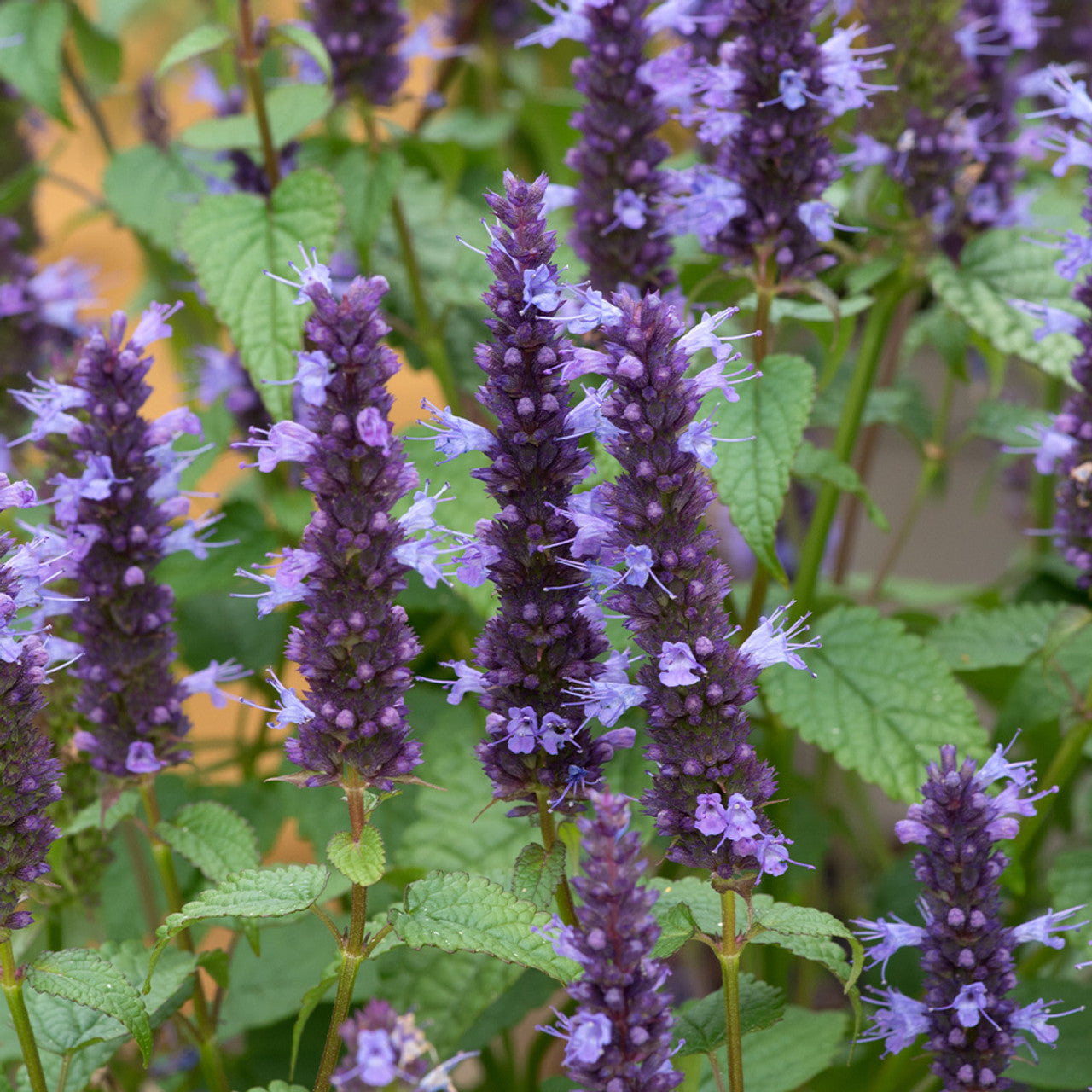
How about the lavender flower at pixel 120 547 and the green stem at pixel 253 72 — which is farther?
the green stem at pixel 253 72

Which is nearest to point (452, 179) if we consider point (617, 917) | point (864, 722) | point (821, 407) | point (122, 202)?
point (122, 202)

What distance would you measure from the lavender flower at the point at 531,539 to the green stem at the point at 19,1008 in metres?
0.43

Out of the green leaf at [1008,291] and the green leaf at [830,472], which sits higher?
the green leaf at [1008,291]

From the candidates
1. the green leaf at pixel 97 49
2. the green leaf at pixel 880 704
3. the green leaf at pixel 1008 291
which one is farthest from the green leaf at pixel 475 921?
the green leaf at pixel 97 49

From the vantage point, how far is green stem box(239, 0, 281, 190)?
5.96 ft

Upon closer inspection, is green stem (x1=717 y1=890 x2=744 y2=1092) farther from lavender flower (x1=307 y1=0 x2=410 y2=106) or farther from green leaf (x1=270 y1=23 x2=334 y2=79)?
lavender flower (x1=307 y1=0 x2=410 y2=106)

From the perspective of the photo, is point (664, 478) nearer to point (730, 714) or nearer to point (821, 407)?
point (730, 714)

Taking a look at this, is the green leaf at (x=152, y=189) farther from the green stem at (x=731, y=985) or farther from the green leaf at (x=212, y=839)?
the green stem at (x=731, y=985)

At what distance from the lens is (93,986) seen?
1.12 m

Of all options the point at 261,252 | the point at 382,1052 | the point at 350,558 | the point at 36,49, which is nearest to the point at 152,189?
the point at 36,49

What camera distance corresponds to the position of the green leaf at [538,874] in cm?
113

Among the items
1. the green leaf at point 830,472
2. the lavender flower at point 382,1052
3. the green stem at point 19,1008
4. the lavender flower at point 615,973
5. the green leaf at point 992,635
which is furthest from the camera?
Result: the green leaf at point 992,635

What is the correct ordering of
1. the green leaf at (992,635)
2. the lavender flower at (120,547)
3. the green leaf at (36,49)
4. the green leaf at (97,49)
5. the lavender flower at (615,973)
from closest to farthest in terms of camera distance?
the lavender flower at (615,973)
the lavender flower at (120,547)
the green leaf at (992,635)
the green leaf at (36,49)
the green leaf at (97,49)

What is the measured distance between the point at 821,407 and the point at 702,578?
1.17 m
